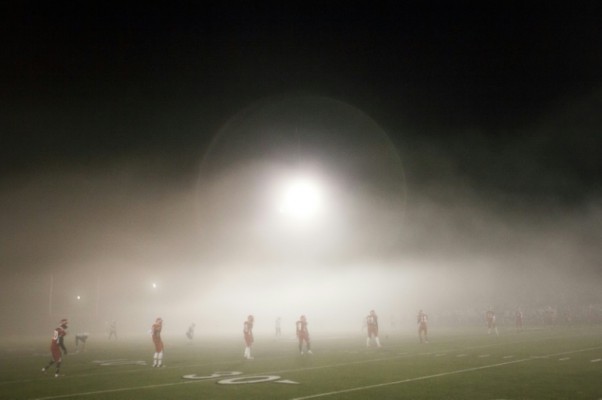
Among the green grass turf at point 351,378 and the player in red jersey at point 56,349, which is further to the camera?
the player in red jersey at point 56,349

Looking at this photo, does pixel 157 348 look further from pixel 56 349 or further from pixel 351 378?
pixel 351 378

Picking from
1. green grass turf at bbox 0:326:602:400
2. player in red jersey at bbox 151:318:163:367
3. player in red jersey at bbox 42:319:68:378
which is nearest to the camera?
green grass turf at bbox 0:326:602:400

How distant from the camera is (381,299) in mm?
89750

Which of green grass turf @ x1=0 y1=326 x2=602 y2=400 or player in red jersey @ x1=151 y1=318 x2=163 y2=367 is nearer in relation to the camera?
green grass turf @ x1=0 y1=326 x2=602 y2=400

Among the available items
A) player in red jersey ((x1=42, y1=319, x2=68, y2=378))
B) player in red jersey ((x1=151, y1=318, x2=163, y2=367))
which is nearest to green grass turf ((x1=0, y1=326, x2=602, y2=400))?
player in red jersey ((x1=42, y1=319, x2=68, y2=378))

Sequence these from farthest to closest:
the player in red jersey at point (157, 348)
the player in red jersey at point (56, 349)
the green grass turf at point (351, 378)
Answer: the player in red jersey at point (157, 348) < the player in red jersey at point (56, 349) < the green grass turf at point (351, 378)

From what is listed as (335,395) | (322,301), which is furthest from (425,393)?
(322,301)

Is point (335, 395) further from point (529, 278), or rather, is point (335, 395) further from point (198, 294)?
point (198, 294)

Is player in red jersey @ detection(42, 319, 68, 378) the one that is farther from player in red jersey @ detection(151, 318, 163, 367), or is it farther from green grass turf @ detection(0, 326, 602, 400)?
player in red jersey @ detection(151, 318, 163, 367)

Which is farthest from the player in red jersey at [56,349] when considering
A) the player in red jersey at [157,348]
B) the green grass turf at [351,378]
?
Result: the player in red jersey at [157,348]

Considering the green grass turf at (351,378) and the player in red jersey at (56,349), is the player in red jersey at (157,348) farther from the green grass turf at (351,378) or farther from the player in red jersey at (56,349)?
the player in red jersey at (56,349)

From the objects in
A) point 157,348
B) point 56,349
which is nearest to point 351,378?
point 157,348

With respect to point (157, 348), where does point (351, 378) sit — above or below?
below

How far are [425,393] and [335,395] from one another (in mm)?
2243
